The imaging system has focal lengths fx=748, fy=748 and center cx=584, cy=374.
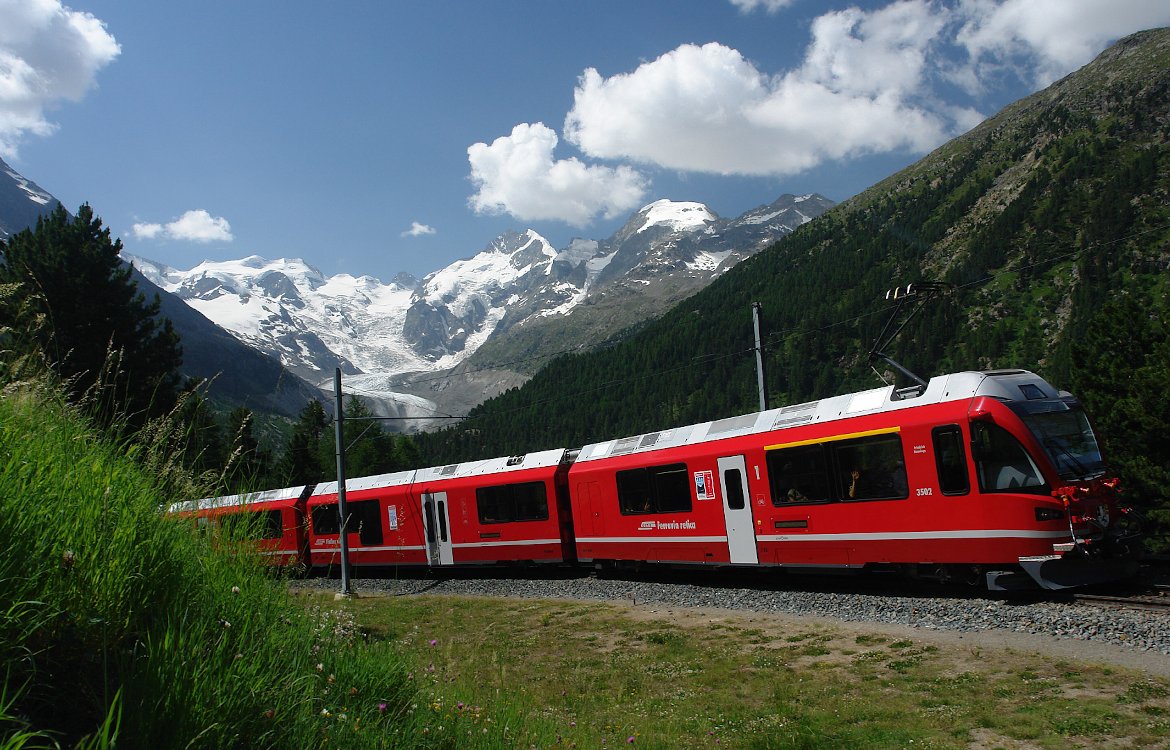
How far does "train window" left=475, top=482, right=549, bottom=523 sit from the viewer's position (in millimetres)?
23422

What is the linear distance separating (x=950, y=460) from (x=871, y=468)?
1.55 metres

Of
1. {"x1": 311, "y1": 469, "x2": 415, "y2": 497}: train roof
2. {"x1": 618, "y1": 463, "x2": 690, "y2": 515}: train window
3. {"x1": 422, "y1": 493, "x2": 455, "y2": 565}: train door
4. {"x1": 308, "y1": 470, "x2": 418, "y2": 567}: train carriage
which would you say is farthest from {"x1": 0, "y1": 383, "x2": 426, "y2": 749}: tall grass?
{"x1": 311, "y1": 469, "x2": 415, "y2": 497}: train roof

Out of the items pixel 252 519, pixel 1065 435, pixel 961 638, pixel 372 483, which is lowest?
pixel 961 638

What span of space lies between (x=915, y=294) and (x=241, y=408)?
1780 centimetres

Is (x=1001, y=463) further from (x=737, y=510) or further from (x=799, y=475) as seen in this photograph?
(x=737, y=510)

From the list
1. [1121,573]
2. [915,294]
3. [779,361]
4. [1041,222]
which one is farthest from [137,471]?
[1041,222]

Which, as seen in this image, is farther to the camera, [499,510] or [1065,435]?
[499,510]

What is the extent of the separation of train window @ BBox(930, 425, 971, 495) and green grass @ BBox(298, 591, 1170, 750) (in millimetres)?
3085

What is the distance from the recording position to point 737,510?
1695 centimetres

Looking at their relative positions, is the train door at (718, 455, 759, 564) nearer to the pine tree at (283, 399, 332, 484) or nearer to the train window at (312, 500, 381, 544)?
the train window at (312, 500, 381, 544)

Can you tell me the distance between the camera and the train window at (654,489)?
60.5 feet

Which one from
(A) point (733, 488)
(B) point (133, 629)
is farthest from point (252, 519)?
(A) point (733, 488)

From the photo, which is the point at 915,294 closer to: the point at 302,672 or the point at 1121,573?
the point at 1121,573

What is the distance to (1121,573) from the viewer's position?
465 inches
